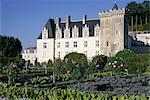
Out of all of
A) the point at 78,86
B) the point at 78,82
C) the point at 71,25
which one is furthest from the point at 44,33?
the point at 78,86

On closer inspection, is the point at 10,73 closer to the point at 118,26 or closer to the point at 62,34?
the point at 118,26

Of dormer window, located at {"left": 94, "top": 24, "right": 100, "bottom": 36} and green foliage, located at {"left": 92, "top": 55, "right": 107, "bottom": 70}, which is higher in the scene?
dormer window, located at {"left": 94, "top": 24, "right": 100, "bottom": 36}

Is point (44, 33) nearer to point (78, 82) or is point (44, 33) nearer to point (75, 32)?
point (75, 32)

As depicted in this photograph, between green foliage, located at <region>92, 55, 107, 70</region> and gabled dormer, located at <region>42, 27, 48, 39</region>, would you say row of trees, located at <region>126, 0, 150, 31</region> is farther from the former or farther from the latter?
green foliage, located at <region>92, 55, 107, 70</region>

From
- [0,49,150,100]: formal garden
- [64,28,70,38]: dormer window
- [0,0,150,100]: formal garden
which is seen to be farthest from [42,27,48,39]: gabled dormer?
[0,49,150,100]: formal garden

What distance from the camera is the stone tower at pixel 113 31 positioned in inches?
2053

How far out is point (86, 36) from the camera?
184 feet

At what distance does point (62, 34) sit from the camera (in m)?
58.8

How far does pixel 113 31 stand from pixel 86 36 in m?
4.48

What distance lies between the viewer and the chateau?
52.9 metres

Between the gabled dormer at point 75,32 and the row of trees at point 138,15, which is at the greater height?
the row of trees at point 138,15

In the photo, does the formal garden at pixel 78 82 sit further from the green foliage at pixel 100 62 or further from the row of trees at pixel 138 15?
the row of trees at pixel 138 15

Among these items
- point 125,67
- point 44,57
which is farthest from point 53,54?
point 125,67

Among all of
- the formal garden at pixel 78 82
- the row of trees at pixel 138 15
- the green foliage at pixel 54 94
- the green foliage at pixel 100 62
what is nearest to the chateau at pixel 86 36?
the green foliage at pixel 100 62
